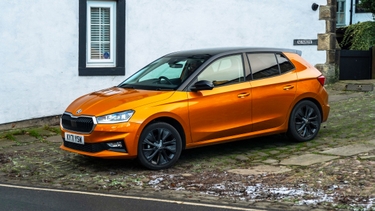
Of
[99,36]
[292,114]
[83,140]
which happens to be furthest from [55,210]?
[99,36]

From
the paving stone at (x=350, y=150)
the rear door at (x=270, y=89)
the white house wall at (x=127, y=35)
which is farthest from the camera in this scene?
the white house wall at (x=127, y=35)

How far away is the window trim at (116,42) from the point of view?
13203 mm

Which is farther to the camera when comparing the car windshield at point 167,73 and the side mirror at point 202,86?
the car windshield at point 167,73

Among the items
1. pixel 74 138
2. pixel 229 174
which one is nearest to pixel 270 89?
pixel 229 174

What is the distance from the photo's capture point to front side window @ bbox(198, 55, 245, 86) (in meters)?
9.11

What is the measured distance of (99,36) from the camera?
13.6m

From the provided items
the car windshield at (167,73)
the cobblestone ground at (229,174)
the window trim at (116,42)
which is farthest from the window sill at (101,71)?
the car windshield at (167,73)

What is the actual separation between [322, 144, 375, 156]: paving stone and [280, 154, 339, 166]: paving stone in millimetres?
295

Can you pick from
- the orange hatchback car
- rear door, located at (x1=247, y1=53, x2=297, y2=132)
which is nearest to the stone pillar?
the orange hatchback car

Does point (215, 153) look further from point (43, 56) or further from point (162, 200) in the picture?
point (43, 56)

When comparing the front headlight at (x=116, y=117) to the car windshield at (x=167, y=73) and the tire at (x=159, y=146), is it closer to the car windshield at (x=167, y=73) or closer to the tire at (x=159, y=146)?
the tire at (x=159, y=146)

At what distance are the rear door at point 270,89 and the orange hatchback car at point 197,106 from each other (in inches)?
0.6

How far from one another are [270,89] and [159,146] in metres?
2.25

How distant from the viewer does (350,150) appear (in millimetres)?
9148
